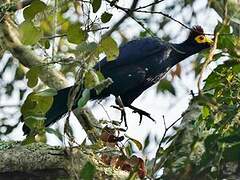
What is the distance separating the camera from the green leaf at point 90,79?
192 centimetres

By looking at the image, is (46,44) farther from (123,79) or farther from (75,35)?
(123,79)

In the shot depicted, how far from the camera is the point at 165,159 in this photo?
1.70 m

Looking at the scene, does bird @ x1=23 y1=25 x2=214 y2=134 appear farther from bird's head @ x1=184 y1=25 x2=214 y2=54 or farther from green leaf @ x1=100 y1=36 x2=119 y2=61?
green leaf @ x1=100 y1=36 x2=119 y2=61

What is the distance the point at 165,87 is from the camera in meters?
3.38

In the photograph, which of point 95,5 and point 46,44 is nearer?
point 95,5

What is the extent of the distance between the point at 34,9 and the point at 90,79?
267 millimetres

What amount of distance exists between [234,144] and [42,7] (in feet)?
2.35

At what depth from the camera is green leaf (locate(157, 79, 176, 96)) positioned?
10.7ft

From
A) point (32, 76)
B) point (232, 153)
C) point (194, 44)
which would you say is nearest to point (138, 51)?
point (194, 44)

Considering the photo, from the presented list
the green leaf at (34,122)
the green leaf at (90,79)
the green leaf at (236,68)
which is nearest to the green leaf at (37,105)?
the green leaf at (34,122)

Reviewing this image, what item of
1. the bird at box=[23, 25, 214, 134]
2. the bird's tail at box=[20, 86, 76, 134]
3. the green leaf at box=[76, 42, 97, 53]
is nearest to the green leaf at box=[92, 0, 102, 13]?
the green leaf at box=[76, 42, 97, 53]

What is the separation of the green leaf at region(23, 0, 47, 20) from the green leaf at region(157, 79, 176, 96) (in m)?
1.24

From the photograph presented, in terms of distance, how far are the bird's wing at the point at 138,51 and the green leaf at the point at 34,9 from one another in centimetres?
162

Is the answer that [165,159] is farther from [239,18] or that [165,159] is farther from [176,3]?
[176,3]
